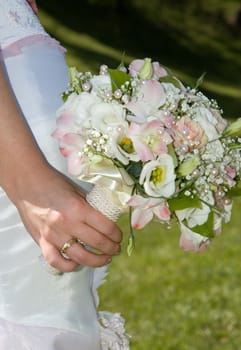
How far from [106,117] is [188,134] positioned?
0.18m

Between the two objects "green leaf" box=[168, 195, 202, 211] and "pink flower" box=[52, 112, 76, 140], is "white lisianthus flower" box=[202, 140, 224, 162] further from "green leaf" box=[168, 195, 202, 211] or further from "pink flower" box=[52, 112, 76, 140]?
"pink flower" box=[52, 112, 76, 140]

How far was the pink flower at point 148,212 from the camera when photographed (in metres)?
2.12

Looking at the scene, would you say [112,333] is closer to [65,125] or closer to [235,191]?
[235,191]

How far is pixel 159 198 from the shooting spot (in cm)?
211

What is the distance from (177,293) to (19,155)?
4569mm

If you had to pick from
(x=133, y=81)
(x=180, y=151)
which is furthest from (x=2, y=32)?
(x=180, y=151)

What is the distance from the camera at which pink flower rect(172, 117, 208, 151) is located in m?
2.14

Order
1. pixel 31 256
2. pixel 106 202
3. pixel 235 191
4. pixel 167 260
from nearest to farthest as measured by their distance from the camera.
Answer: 1. pixel 106 202
2. pixel 235 191
3. pixel 31 256
4. pixel 167 260

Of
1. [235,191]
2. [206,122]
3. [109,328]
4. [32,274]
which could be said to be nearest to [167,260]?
[109,328]

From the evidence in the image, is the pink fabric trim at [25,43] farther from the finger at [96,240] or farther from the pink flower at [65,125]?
the finger at [96,240]

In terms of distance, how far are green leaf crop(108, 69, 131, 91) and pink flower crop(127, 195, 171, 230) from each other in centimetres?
26

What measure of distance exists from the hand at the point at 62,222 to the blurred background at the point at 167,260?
62cm

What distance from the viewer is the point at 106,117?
2.13 metres

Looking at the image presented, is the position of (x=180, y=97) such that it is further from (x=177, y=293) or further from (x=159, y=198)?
(x=177, y=293)
